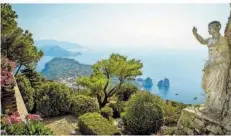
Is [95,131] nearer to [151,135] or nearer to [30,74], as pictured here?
[151,135]

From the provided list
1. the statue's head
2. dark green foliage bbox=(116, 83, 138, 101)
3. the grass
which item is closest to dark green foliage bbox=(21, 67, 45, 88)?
the grass

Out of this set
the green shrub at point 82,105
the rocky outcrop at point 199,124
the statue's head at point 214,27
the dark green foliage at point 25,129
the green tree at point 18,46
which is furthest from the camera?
the green tree at point 18,46

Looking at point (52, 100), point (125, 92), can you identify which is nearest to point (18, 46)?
point (52, 100)

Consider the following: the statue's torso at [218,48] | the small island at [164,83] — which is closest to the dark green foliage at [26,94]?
the statue's torso at [218,48]

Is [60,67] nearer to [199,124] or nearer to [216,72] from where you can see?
[199,124]

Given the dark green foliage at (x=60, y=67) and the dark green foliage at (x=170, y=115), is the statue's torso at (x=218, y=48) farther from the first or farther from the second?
the dark green foliage at (x=60, y=67)

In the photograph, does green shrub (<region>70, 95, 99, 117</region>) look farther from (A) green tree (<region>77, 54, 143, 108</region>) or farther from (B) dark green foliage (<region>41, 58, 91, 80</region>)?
(B) dark green foliage (<region>41, 58, 91, 80</region>)
